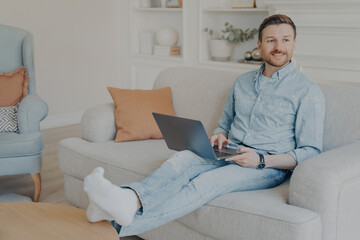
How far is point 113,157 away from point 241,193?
79 cm

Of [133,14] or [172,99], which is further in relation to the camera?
[133,14]

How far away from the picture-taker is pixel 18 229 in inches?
63.9

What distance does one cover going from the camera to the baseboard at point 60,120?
4941mm

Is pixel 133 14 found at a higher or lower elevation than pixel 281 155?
higher

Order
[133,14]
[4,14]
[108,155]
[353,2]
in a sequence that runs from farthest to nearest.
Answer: [133,14]
[4,14]
[353,2]
[108,155]

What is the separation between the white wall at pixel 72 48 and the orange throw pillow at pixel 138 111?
2246 millimetres

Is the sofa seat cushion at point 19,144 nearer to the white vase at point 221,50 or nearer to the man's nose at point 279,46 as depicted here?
the man's nose at point 279,46

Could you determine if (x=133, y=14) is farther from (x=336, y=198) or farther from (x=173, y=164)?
(x=336, y=198)

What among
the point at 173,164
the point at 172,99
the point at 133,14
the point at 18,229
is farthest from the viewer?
the point at 133,14

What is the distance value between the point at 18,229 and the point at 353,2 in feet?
8.63

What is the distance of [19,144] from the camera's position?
2795 millimetres

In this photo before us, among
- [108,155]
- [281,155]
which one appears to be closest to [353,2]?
[281,155]

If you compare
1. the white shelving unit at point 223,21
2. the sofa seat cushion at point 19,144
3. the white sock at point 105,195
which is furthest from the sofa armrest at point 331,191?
the white shelving unit at point 223,21

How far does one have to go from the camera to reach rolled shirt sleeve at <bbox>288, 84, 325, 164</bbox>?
79.9 inches
